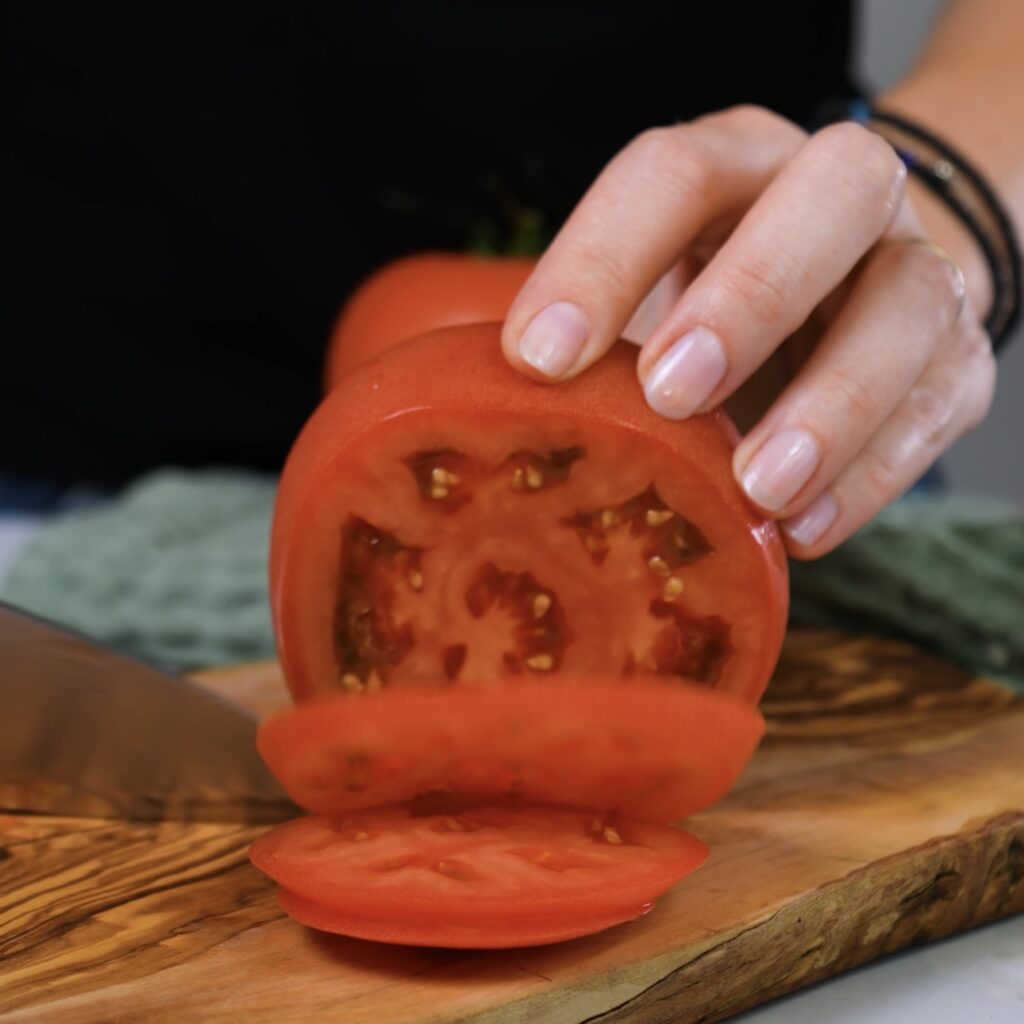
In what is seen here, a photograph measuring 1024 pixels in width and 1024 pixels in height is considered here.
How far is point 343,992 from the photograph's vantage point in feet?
2.17

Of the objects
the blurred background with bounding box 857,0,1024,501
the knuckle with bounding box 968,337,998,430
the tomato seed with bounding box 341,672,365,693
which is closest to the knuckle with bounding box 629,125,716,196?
the knuckle with bounding box 968,337,998,430

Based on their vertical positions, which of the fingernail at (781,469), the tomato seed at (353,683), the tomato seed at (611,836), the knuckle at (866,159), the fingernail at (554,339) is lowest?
the tomato seed at (611,836)

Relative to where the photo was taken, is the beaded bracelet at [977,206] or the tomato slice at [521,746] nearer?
the tomato slice at [521,746]

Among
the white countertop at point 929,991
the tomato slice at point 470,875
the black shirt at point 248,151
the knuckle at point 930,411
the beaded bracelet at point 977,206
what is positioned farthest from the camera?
the black shirt at point 248,151

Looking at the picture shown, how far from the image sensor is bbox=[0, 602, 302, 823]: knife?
87 centimetres

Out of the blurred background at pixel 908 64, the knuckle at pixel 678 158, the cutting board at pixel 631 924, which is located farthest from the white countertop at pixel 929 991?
the blurred background at pixel 908 64

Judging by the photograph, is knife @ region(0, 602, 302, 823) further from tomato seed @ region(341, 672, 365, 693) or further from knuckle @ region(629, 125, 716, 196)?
knuckle @ region(629, 125, 716, 196)

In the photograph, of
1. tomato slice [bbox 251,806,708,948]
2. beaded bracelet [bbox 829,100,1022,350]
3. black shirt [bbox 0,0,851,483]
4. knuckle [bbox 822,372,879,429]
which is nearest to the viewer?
tomato slice [bbox 251,806,708,948]

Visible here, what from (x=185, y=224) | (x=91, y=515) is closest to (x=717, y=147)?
(x=91, y=515)

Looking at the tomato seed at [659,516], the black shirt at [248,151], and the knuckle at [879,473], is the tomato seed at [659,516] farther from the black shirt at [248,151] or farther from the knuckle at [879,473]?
the black shirt at [248,151]

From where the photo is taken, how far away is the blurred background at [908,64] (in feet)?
9.58

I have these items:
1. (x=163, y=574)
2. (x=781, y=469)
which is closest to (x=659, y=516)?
(x=781, y=469)

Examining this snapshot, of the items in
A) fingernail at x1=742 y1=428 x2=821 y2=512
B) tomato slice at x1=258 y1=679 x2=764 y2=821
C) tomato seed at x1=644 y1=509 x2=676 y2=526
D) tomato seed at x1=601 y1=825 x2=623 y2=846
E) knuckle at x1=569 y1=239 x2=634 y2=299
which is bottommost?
tomato seed at x1=601 y1=825 x2=623 y2=846

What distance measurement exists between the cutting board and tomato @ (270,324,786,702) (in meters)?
0.12
